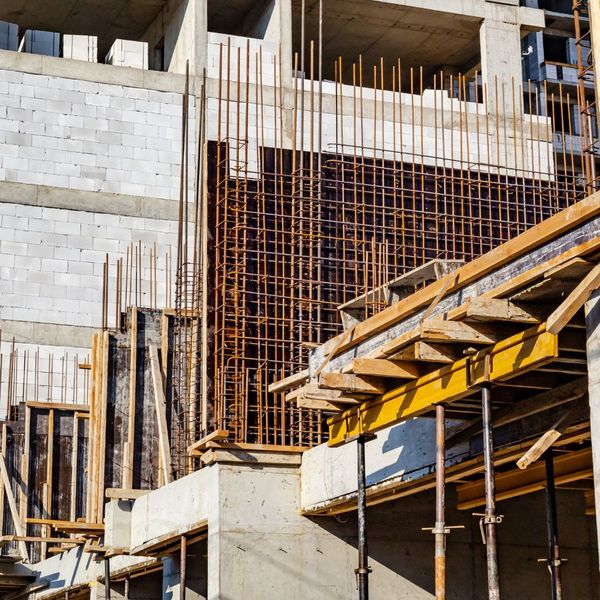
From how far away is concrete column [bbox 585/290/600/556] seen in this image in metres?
11.6

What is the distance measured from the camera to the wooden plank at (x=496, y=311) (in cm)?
1223

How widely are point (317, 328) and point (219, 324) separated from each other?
1467 millimetres

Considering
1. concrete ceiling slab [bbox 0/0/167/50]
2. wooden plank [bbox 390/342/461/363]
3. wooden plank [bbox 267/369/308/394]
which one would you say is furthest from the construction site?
wooden plank [bbox 267/369/308/394]

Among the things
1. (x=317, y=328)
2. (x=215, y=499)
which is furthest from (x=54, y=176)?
(x=215, y=499)

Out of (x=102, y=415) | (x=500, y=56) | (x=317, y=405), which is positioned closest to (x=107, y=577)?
(x=102, y=415)

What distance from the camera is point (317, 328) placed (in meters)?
20.8

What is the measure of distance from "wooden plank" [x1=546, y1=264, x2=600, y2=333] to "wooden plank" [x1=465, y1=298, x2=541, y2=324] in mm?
814

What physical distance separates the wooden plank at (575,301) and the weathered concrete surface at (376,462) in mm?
4077

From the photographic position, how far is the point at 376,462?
55.9 feet

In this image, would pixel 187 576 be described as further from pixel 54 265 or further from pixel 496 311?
pixel 54 265

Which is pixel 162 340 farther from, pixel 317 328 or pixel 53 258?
pixel 53 258

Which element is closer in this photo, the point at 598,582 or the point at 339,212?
the point at 598,582

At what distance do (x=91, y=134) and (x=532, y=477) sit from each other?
21.0 m

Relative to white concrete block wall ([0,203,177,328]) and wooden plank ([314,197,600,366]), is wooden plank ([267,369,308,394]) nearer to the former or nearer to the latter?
wooden plank ([314,197,600,366])
